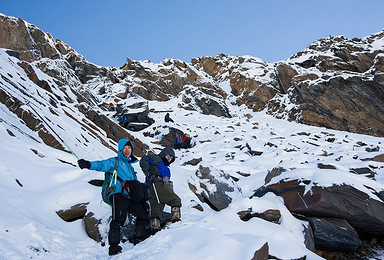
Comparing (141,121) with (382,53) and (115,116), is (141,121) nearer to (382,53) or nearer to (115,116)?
(115,116)

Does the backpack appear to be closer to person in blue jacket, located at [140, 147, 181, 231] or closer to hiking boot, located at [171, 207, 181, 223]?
person in blue jacket, located at [140, 147, 181, 231]

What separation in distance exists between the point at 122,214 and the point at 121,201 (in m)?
0.25

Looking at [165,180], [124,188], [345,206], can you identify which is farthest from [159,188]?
[345,206]

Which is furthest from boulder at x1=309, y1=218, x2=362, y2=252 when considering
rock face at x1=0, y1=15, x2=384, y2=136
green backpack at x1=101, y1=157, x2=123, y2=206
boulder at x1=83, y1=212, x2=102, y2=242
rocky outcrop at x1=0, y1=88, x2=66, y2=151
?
rock face at x1=0, y1=15, x2=384, y2=136

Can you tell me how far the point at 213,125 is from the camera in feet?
106

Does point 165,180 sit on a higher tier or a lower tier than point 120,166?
lower

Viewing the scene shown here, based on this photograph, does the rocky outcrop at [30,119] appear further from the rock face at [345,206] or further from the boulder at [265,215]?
the rock face at [345,206]

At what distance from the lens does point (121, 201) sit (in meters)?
5.26

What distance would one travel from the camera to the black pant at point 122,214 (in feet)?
15.8

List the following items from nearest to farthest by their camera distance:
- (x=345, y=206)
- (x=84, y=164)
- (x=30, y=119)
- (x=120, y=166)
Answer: (x=84, y=164), (x=120, y=166), (x=345, y=206), (x=30, y=119)

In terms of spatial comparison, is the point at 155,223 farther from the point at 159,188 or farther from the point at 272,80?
the point at 272,80

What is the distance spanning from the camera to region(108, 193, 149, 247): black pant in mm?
4824

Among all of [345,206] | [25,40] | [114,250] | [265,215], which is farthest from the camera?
[25,40]

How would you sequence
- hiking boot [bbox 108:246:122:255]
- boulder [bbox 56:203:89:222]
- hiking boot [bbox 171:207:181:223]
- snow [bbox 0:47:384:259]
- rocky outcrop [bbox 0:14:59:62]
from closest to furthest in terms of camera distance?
snow [bbox 0:47:384:259] → hiking boot [bbox 108:246:122:255] → boulder [bbox 56:203:89:222] → hiking boot [bbox 171:207:181:223] → rocky outcrop [bbox 0:14:59:62]
